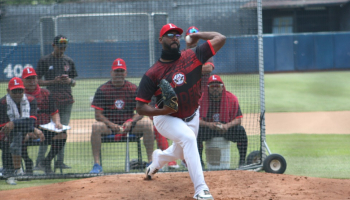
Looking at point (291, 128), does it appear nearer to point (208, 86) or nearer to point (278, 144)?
point (278, 144)

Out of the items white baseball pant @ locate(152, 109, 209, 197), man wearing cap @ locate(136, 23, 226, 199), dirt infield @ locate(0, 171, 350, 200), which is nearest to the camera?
white baseball pant @ locate(152, 109, 209, 197)

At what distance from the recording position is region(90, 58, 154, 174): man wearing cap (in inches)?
251

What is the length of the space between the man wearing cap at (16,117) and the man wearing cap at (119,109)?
38.2 inches

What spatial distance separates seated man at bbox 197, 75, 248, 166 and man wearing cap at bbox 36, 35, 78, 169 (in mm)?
2201

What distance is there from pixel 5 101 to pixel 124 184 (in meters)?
2.43

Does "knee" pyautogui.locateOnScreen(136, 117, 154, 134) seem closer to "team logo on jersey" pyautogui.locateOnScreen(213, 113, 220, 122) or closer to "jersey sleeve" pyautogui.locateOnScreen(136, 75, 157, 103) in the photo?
"team logo on jersey" pyautogui.locateOnScreen(213, 113, 220, 122)

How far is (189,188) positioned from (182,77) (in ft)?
4.62

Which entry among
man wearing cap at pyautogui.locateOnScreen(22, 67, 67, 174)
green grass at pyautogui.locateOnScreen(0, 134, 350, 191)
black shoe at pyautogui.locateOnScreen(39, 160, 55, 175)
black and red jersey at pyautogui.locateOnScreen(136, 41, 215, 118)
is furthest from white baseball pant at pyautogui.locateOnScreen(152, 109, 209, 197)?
black shoe at pyautogui.locateOnScreen(39, 160, 55, 175)

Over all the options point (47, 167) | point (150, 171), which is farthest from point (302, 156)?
point (47, 167)

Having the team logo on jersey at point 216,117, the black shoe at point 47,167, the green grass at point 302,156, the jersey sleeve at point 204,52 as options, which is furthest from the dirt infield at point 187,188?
the jersey sleeve at point 204,52

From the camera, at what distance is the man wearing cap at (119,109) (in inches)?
251

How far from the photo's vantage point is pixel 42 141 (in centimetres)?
635

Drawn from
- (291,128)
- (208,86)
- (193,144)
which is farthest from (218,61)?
(291,128)

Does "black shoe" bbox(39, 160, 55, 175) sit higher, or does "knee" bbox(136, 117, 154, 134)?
"knee" bbox(136, 117, 154, 134)
